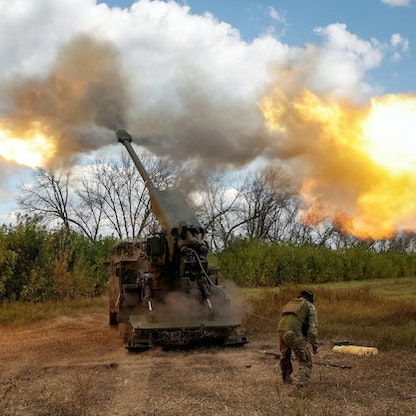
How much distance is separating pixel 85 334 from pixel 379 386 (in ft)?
29.2

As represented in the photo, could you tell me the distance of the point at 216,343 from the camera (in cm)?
1324

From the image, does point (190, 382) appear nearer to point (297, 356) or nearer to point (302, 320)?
point (297, 356)

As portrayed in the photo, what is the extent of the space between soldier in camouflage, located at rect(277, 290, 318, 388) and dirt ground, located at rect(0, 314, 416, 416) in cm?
32

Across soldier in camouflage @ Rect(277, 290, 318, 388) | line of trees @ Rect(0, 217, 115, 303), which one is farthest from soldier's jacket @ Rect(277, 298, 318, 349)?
line of trees @ Rect(0, 217, 115, 303)

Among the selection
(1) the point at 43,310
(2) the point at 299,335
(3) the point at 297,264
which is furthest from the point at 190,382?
(3) the point at 297,264

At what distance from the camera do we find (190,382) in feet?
32.0

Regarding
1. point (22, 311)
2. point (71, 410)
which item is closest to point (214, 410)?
point (71, 410)

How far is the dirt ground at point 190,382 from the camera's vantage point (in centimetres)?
802

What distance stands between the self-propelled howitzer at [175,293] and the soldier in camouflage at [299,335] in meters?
3.40

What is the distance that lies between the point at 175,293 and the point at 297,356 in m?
5.05

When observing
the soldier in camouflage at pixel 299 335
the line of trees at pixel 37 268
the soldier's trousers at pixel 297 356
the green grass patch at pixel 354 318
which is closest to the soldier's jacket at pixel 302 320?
the soldier in camouflage at pixel 299 335

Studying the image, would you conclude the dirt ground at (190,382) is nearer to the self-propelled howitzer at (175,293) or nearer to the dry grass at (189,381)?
the dry grass at (189,381)

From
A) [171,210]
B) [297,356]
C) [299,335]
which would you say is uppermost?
[171,210]

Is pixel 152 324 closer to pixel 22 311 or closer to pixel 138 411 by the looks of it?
pixel 138 411
